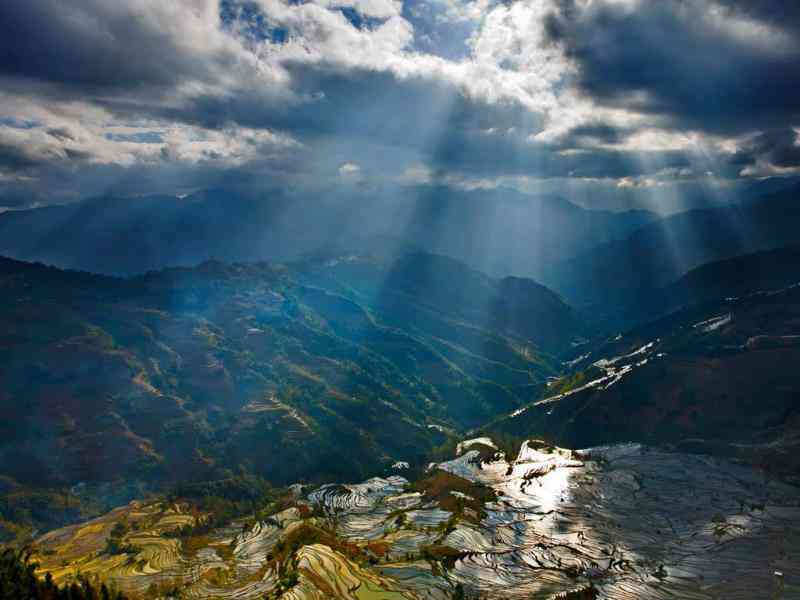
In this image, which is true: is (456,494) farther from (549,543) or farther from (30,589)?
(30,589)

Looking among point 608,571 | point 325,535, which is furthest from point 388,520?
point 608,571

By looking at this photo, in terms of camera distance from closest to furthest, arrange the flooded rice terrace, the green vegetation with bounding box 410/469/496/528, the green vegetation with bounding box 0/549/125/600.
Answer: the green vegetation with bounding box 0/549/125/600 < the flooded rice terrace < the green vegetation with bounding box 410/469/496/528

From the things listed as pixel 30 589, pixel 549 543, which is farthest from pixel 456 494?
pixel 30 589

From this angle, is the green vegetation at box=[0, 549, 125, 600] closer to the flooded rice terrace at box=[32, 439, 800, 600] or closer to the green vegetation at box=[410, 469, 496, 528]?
the flooded rice terrace at box=[32, 439, 800, 600]

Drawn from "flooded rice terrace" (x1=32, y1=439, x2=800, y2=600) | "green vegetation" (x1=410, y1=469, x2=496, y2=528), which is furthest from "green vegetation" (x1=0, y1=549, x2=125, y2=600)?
"green vegetation" (x1=410, y1=469, x2=496, y2=528)

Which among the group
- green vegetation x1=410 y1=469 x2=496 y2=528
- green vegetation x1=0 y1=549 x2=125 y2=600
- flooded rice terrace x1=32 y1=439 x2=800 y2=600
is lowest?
green vegetation x1=410 y1=469 x2=496 y2=528

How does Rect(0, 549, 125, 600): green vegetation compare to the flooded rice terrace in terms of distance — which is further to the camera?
the flooded rice terrace

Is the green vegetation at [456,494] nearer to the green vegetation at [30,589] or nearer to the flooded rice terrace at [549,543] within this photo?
the flooded rice terrace at [549,543]

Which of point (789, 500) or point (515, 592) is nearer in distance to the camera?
point (515, 592)

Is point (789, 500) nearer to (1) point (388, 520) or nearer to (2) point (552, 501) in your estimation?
(2) point (552, 501)
